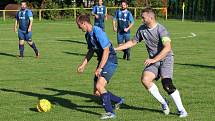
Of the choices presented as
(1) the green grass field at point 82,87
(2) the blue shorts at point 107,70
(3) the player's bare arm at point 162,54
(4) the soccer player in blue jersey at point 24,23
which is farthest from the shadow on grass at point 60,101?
(4) the soccer player in blue jersey at point 24,23

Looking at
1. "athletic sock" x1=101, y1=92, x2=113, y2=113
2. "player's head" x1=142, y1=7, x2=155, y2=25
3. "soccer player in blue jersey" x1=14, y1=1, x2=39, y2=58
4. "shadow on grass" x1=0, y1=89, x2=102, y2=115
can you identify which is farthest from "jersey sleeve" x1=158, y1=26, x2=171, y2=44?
"soccer player in blue jersey" x1=14, y1=1, x2=39, y2=58

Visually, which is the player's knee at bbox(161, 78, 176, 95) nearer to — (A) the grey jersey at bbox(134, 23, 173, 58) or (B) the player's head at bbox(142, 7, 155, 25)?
(A) the grey jersey at bbox(134, 23, 173, 58)

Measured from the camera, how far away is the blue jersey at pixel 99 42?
839 centimetres

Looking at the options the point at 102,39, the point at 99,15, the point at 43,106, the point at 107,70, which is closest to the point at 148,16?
the point at 102,39

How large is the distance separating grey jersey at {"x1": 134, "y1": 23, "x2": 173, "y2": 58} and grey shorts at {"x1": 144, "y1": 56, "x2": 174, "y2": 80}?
0.13m

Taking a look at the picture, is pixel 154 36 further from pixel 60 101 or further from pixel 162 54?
pixel 60 101

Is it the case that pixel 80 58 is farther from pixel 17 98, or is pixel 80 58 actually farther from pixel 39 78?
pixel 17 98

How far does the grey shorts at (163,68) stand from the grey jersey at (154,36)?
0.44 feet

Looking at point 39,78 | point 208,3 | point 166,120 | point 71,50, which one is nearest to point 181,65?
point 39,78

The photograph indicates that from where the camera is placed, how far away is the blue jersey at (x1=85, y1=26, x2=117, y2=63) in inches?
330

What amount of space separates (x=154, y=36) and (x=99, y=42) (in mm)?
898

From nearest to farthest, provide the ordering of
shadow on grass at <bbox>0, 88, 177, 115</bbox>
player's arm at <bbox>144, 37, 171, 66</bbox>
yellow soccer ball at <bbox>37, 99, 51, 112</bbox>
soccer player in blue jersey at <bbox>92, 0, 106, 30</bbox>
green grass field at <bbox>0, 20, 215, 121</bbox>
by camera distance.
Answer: player's arm at <bbox>144, 37, 171, 66</bbox>, green grass field at <bbox>0, 20, 215, 121</bbox>, yellow soccer ball at <bbox>37, 99, 51, 112</bbox>, shadow on grass at <bbox>0, 88, 177, 115</bbox>, soccer player in blue jersey at <bbox>92, 0, 106, 30</bbox>

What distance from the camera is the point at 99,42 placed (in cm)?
841

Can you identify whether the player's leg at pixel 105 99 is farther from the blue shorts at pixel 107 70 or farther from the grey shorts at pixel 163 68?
the grey shorts at pixel 163 68
